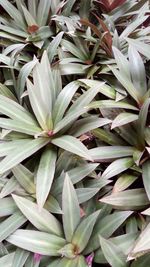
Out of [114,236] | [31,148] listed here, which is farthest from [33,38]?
[114,236]

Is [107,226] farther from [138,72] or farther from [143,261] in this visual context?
[138,72]

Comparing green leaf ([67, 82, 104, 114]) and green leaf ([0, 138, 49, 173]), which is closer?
green leaf ([0, 138, 49, 173])

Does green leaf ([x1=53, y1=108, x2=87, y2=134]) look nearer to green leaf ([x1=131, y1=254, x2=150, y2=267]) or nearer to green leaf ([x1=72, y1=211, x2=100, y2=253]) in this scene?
green leaf ([x1=72, y1=211, x2=100, y2=253])

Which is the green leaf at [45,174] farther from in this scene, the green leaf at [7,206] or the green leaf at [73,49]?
the green leaf at [73,49]

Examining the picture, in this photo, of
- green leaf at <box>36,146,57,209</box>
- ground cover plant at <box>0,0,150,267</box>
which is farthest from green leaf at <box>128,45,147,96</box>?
green leaf at <box>36,146,57,209</box>

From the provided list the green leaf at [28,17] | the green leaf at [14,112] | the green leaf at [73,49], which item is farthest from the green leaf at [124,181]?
the green leaf at [28,17]

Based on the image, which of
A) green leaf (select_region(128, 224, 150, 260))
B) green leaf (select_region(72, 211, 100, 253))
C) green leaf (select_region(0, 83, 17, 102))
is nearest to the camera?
green leaf (select_region(128, 224, 150, 260))
